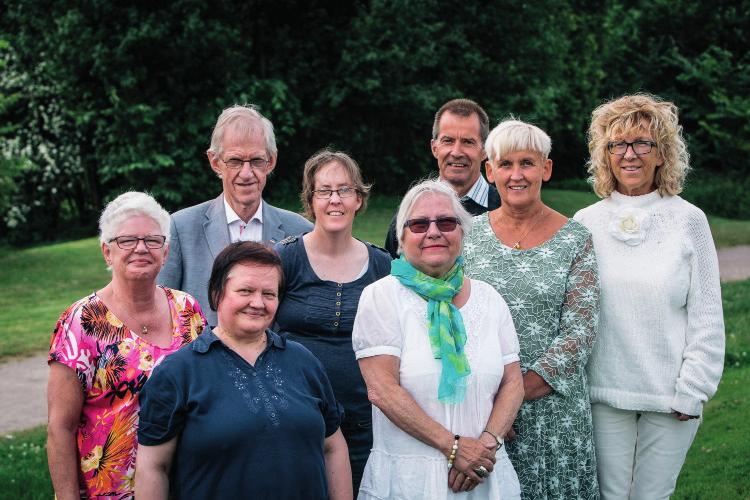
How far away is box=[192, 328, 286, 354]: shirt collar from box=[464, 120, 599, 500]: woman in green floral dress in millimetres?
1257

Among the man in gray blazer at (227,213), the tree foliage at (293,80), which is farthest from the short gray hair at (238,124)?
the tree foliage at (293,80)

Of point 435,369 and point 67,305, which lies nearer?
point 435,369

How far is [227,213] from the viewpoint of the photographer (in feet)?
16.0

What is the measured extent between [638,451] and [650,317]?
0.70 meters

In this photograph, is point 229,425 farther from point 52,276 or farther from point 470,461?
point 52,276

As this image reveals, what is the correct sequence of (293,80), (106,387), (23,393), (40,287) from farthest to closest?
1. (293,80)
2. (40,287)
3. (23,393)
4. (106,387)

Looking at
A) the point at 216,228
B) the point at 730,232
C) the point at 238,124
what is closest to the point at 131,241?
the point at 216,228

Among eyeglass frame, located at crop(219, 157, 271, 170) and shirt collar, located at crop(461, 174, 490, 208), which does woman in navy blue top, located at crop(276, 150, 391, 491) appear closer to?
eyeglass frame, located at crop(219, 157, 271, 170)

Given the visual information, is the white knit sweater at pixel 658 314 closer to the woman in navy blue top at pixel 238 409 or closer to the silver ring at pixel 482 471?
the silver ring at pixel 482 471

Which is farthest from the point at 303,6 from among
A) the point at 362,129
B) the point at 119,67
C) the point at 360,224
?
the point at 360,224

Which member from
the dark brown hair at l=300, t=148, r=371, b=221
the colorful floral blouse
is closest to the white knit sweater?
the dark brown hair at l=300, t=148, r=371, b=221

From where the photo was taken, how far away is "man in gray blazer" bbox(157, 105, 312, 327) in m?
4.66

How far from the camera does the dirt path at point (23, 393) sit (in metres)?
9.00

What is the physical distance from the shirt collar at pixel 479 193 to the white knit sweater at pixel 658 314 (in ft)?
4.19
